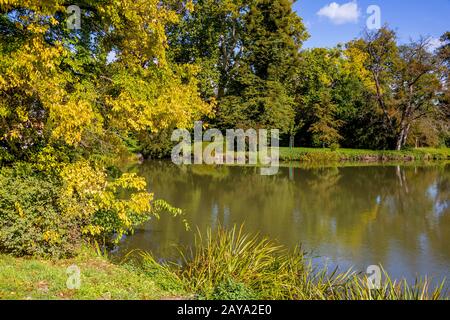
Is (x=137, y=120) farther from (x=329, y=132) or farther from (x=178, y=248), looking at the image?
(x=329, y=132)

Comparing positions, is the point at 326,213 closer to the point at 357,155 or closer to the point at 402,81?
the point at 357,155

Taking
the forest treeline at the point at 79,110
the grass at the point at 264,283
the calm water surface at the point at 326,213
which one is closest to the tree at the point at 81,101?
the forest treeline at the point at 79,110

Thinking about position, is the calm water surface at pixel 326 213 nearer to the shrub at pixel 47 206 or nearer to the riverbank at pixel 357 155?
the shrub at pixel 47 206

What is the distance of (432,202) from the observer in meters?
16.2

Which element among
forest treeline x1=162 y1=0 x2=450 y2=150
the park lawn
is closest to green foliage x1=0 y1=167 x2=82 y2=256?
the park lawn

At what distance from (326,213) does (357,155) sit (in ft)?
71.7

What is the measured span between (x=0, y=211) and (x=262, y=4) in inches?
1239

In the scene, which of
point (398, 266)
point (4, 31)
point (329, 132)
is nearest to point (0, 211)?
point (4, 31)

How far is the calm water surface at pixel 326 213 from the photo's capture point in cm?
929

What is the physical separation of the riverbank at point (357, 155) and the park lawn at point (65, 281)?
2577 centimetres

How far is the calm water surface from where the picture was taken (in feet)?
30.5

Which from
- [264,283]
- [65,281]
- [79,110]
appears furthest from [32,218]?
[264,283]

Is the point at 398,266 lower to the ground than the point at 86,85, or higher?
lower

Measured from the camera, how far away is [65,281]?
5828mm
